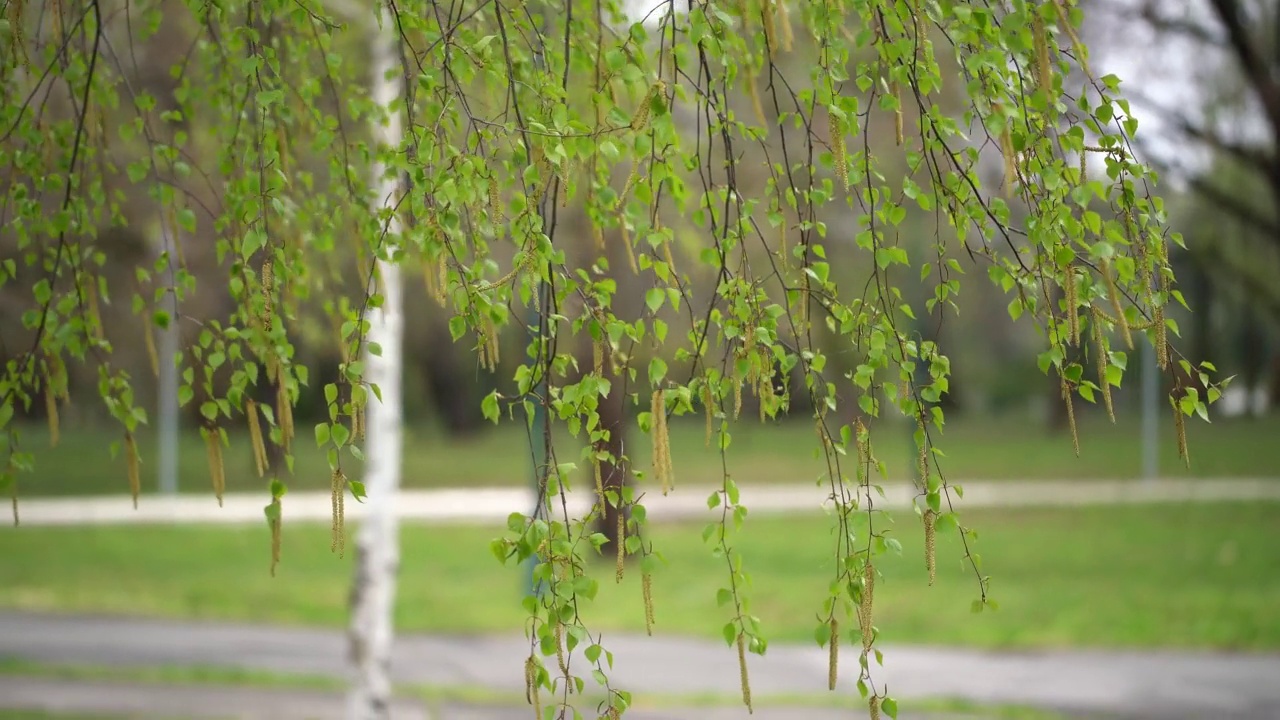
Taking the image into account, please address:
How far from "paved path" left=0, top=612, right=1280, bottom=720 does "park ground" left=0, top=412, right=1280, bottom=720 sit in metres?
0.05

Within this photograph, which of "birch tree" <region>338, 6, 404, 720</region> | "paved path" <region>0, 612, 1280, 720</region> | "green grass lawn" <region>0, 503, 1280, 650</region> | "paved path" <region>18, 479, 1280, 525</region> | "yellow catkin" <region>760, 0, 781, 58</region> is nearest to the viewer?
"yellow catkin" <region>760, 0, 781, 58</region>

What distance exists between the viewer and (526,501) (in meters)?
20.6

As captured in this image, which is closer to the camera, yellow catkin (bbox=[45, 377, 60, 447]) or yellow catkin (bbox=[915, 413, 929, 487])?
yellow catkin (bbox=[915, 413, 929, 487])

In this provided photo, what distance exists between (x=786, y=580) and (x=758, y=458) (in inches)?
791

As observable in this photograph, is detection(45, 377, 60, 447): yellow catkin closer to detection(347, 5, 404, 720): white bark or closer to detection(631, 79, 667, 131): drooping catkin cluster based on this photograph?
detection(631, 79, 667, 131): drooping catkin cluster

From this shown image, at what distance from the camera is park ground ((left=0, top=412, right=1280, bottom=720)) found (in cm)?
910

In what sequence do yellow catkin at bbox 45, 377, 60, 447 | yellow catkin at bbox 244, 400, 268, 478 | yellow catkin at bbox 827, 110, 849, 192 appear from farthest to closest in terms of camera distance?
yellow catkin at bbox 45, 377, 60, 447, yellow catkin at bbox 244, 400, 268, 478, yellow catkin at bbox 827, 110, 849, 192

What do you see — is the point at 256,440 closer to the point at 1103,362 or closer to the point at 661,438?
the point at 661,438

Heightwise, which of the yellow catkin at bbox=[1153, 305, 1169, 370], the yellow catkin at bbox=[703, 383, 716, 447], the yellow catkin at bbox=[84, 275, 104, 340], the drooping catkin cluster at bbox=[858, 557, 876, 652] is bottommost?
the drooping catkin cluster at bbox=[858, 557, 876, 652]

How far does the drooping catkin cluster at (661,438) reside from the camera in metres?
2.73

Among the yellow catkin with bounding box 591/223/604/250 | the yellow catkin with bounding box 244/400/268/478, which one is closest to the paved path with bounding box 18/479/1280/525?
the yellow catkin with bounding box 244/400/268/478

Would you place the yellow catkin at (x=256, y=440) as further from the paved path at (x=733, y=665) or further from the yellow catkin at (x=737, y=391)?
the paved path at (x=733, y=665)

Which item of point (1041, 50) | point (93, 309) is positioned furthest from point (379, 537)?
point (1041, 50)

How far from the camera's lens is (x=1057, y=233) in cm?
268
